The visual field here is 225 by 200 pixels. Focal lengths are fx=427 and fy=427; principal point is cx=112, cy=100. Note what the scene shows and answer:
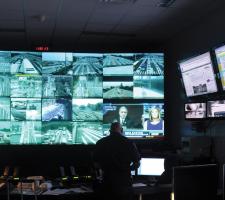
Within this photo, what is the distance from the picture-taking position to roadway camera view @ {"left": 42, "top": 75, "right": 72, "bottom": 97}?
19.3 feet

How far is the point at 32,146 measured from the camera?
5.86 metres

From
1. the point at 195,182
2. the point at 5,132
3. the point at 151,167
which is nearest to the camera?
the point at 195,182

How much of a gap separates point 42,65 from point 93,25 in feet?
2.93

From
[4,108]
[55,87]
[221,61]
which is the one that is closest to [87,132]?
[55,87]

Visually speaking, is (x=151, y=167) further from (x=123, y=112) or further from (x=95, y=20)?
(x=95, y=20)

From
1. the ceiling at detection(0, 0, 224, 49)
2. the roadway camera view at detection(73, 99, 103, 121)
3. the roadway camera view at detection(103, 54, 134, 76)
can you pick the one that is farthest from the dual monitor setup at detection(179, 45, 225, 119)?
the roadway camera view at detection(73, 99, 103, 121)

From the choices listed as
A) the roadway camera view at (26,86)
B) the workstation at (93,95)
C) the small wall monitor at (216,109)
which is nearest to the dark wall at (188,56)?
the workstation at (93,95)

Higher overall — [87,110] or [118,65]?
[118,65]

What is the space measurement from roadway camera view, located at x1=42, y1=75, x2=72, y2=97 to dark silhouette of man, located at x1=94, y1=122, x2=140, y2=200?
147 cm

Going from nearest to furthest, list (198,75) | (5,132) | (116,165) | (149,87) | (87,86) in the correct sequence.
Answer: (116,165), (198,75), (5,132), (87,86), (149,87)

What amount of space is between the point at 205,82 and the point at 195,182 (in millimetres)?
2396

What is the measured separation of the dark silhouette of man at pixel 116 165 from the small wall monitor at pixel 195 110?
96cm

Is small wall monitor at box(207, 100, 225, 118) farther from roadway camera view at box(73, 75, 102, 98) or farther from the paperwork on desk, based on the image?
roadway camera view at box(73, 75, 102, 98)

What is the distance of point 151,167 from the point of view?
535 cm
